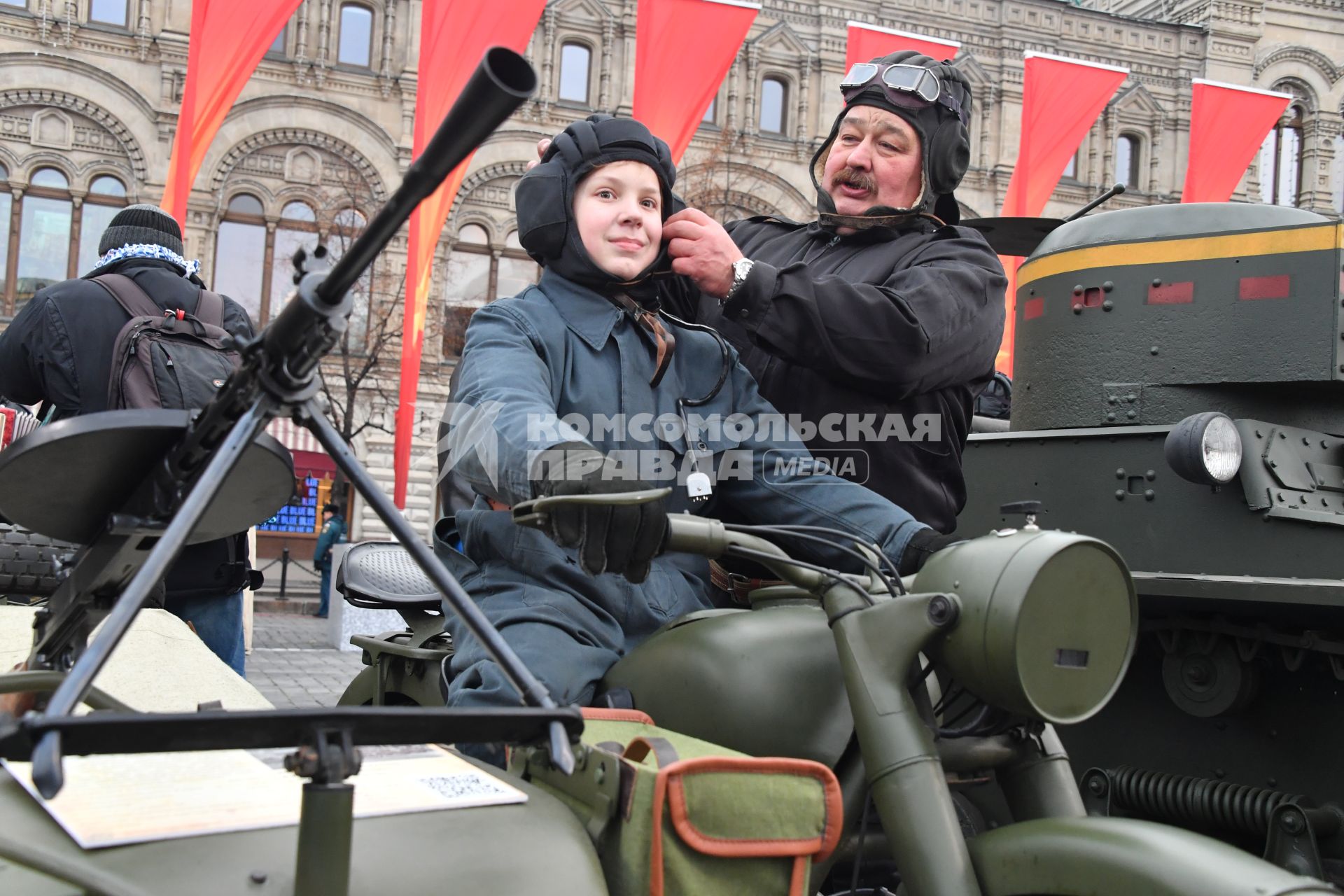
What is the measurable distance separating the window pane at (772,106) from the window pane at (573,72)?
14.2ft

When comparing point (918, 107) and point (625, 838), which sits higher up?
point (918, 107)

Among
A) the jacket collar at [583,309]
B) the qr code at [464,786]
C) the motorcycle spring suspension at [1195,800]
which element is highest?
the jacket collar at [583,309]

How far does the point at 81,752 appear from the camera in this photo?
1246mm

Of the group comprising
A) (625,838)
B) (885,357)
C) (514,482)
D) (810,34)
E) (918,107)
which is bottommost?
(625,838)

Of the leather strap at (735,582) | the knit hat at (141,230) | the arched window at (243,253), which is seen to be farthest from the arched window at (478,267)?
the leather strap at (735,582)

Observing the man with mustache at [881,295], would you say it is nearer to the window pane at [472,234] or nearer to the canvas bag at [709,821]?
the canvas bag at [709,821]

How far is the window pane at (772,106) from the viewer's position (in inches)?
1248

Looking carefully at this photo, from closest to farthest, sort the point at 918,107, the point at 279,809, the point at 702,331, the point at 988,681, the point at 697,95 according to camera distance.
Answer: the point at 279,809, the point at 988,681, the point at 702,331, the point at 918,107, the point at 697,95

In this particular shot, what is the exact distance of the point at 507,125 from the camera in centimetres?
2980

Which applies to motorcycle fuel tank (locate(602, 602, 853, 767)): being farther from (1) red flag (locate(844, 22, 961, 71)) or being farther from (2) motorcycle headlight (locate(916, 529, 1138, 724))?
(1) red flag (locate(844, 22, 961, 71))

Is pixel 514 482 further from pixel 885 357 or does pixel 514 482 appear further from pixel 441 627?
pixel 441 627

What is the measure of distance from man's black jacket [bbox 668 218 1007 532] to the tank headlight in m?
→ 1.52

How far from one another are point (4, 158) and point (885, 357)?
27.4 m

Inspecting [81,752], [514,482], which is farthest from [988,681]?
[81,752]
